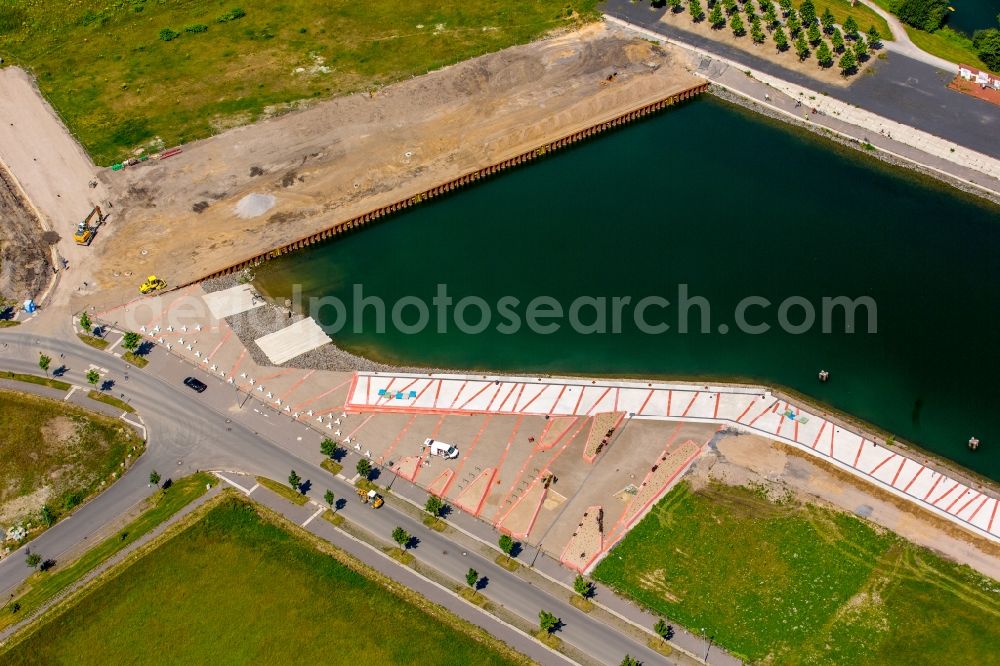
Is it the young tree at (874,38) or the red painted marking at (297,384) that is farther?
the young tree at (874,38)

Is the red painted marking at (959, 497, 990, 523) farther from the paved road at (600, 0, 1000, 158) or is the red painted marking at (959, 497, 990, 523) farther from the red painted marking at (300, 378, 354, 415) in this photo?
the red painted marking at (300, 378, 354, 415)

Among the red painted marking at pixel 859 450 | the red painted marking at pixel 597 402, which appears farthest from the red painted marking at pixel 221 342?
the red painted marking at pixel 859 450

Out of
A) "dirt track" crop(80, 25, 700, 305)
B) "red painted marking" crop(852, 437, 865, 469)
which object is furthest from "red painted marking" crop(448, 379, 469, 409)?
"red painted marking" crop(852, 437, 865, 469)

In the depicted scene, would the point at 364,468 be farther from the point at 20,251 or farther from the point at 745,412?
the point at 20,251

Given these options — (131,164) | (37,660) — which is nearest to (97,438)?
(37,660)

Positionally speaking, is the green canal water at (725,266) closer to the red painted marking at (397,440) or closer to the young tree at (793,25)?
the red painted marking at (397,440)

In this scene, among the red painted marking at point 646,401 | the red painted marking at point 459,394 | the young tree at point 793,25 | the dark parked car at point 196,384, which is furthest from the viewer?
the young tree at point 793,25
